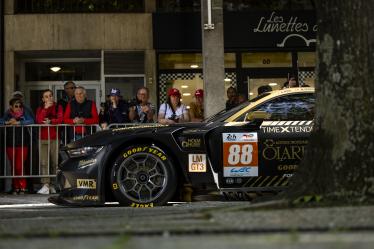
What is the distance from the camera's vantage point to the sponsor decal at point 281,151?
9.28 meters

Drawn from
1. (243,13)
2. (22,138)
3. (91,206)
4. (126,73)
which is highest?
(243,13)

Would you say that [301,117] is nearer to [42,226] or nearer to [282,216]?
[282,216]

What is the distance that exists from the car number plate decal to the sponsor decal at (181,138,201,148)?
1.11 ft

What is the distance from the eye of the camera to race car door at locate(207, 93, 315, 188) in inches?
364

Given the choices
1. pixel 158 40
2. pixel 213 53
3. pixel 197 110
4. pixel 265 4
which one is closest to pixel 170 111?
pixel 197 110

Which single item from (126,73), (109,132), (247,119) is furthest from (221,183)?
(126,73)

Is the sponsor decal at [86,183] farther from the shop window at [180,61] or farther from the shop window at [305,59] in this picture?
the shop window at [305,59]

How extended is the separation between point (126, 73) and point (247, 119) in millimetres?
9819

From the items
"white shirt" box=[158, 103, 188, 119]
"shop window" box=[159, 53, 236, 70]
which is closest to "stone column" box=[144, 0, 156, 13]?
"shop window" box=[159, 53, 236, 70]

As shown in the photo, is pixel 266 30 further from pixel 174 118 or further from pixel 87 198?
pixel 87 198

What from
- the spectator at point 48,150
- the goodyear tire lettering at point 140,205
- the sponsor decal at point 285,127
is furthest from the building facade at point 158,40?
the goodyear tire lettering at point 140,205

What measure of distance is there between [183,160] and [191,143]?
0.25 metres

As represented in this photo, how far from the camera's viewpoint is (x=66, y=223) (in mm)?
5824

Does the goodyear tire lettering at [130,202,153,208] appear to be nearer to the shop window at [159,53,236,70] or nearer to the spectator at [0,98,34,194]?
the spectator at [0,98,34,194]
